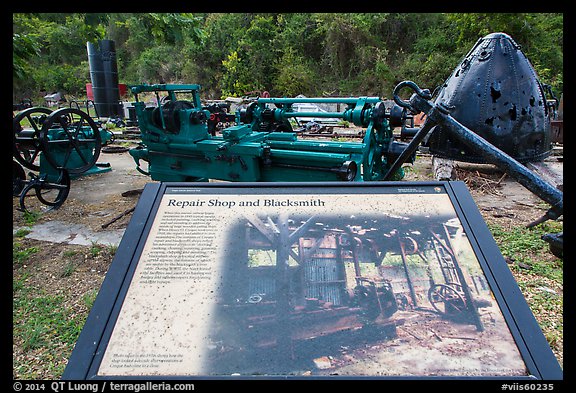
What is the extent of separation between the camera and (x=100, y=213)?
219 inches

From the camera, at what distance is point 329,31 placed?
73.0 ft

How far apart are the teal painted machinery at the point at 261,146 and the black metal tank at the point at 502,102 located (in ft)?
4.96

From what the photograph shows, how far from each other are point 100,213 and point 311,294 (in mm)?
4808

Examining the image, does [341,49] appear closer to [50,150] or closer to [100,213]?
[50,150]

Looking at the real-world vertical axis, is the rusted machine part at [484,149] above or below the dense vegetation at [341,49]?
below

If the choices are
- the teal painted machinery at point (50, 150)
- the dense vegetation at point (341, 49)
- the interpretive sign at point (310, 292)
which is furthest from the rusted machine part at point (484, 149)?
the dense vegetation at point (341, 49)

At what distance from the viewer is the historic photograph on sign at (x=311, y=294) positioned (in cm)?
135

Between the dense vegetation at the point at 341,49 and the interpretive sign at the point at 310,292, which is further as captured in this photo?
the dense vegetation at the point at 341,49

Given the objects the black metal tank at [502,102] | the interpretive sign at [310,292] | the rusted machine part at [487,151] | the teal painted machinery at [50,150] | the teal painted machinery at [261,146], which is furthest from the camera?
the black metal tank at [502,102]

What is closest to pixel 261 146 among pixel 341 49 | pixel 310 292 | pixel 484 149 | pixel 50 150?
pixel 484 149

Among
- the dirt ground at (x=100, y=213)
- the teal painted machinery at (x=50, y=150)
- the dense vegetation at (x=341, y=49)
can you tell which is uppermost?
the dense vegetation at (x=341, y=49)

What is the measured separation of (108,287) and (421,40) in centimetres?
2256

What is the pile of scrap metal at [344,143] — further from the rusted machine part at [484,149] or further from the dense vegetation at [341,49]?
the dense vegetation at [341,49]
